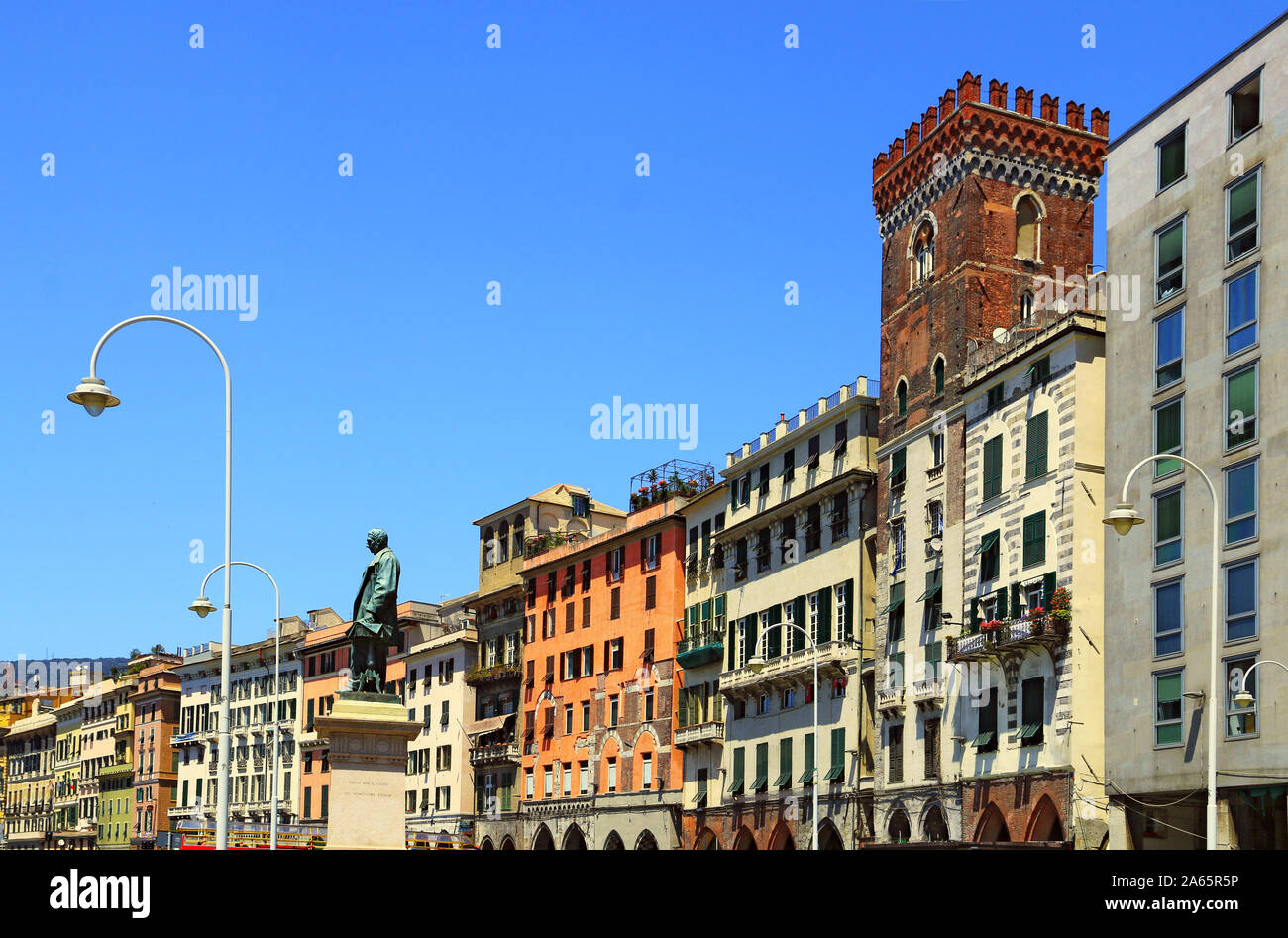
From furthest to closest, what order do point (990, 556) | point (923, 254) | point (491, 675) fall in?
point (491, 675) → point (923, 254) → point (990, 556)

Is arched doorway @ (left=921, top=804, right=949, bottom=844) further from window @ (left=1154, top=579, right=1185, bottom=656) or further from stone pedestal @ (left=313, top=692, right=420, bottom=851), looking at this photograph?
stone pedestal @ (left=313, top=692, right=420, bottom=851)

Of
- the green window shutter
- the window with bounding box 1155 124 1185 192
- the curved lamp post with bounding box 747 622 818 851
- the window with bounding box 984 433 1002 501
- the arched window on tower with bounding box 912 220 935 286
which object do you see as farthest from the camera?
the arched window on tower with bounding box 912 220 935 286

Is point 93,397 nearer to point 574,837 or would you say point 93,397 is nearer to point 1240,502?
point 1240,502

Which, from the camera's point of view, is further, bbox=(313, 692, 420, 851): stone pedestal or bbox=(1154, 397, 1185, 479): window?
bbox=(1154, 397, 1185, 479): window

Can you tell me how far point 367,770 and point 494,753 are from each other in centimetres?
7614

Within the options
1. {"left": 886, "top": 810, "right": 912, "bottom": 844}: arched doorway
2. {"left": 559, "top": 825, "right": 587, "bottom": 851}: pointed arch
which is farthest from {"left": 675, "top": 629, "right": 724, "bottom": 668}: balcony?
{"left": 886, "top": 810, "right": 912, "bottom": 844}: arched doorway

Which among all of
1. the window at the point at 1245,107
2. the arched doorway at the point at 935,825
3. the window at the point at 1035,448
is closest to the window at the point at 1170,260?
the window at the point at 1245,107

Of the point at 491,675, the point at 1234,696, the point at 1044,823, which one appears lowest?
the point at 1044,823

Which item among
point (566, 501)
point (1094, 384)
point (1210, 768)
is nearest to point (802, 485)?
point (1094, 384)

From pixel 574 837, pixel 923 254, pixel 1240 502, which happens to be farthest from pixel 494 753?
pixel 1240 502

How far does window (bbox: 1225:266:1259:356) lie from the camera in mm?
49031

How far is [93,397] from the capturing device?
29641 mm

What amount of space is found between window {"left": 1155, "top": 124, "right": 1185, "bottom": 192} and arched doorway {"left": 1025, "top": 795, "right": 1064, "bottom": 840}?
21372 mm

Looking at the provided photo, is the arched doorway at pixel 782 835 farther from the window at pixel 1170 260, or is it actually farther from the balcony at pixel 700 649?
the window at pixel 1170 260
